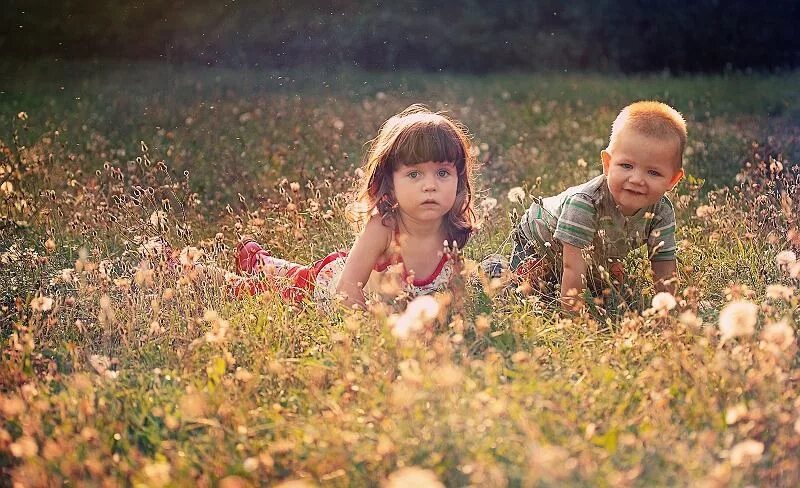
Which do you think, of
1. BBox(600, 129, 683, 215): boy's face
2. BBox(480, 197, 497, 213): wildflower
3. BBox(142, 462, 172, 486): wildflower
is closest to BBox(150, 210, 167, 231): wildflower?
BBox(480, 197, 497, 213): wildflower

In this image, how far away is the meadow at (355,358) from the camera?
2.67 metres

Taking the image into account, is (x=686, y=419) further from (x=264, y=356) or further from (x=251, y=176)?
(x=251, y=176)

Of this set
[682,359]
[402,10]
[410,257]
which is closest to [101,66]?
[402,10]

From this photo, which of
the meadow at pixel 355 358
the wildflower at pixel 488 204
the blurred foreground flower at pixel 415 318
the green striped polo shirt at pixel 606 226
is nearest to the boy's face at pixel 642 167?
the green striped polo shirt at pixel 606 226

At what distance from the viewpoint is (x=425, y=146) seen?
4461 millimetres

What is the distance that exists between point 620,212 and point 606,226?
88mm

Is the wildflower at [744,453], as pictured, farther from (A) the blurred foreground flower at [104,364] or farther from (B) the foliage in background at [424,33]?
(B) the foliage in background at [424,33]

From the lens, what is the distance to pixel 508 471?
2.59 meters

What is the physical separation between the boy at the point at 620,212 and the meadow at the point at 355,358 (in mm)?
156

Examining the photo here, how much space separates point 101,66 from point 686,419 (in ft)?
35.1

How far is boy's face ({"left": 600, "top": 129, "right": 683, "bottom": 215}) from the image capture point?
4.30 m

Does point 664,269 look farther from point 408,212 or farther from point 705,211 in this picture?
point 408,212

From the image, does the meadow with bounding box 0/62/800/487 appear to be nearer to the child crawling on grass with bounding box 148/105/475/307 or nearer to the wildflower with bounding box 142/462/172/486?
the wildflower with bounding box 142/462/172/486

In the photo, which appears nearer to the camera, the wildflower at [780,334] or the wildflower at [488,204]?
the wildflower at [780,334]
